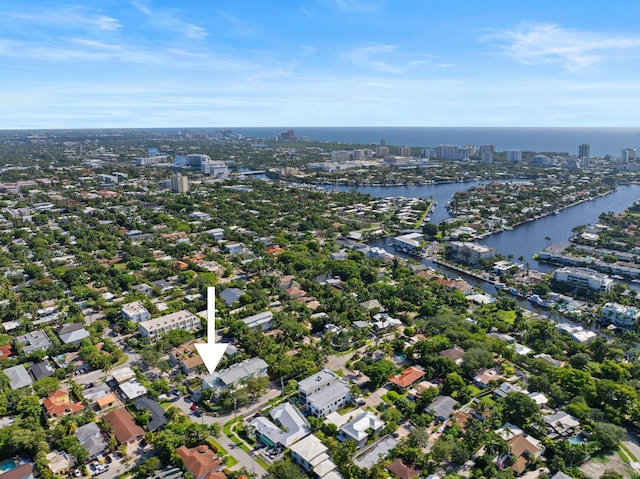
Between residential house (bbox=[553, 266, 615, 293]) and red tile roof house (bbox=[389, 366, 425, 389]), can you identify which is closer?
red tile roof house (bbox=[389, 366, 425, 389])

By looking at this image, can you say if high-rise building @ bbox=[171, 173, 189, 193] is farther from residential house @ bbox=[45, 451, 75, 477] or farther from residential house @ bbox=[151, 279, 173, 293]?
residential house @ bbox=[45, 451, 75, 477]

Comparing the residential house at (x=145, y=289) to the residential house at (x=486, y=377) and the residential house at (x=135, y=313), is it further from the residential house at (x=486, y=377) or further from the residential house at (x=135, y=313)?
the residential house at (x=486, y=377)

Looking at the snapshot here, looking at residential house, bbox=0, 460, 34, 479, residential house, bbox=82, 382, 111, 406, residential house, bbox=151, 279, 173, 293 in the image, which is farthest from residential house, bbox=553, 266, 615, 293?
residential house, bbox=0, 460, 34, 479

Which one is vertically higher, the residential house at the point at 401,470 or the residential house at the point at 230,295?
the residential house at the point at 230,295

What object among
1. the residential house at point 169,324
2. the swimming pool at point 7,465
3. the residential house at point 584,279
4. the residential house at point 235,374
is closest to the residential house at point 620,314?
the residential house at point 584,279

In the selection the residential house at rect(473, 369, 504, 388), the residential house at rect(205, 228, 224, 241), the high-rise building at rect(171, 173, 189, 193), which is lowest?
the residential house at rect(473, 369, 504, 388)

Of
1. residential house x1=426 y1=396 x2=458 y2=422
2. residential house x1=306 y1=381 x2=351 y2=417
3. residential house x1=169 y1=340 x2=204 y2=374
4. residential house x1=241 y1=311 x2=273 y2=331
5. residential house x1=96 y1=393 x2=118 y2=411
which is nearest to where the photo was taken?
residential house x1=426 y1=396 x2=458 y2=422

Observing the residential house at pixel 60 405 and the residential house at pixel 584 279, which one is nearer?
the residential house at pixel 60 405
